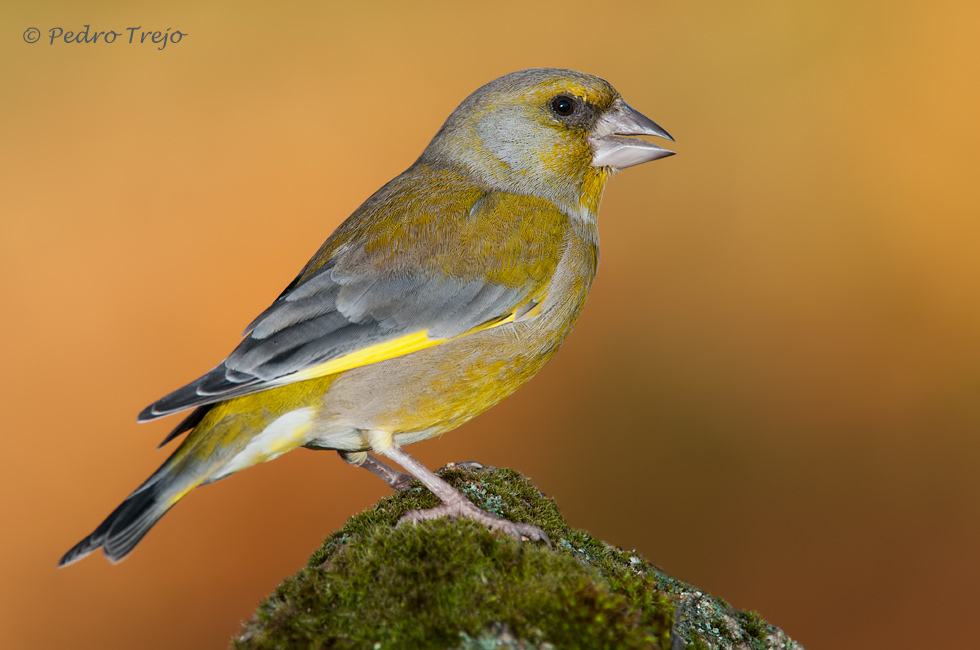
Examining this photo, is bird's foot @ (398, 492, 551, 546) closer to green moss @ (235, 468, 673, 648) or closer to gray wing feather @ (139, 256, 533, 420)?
green moss @ (235, 468, 673, 648)

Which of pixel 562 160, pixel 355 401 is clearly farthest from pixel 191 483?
pixel 562 160

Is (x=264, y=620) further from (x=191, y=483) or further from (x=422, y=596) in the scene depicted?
(x=191, y=483)

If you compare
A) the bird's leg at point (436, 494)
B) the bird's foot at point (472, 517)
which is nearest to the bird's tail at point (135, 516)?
the bird's leg at point (436, 494)

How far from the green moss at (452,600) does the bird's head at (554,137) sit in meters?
1.67

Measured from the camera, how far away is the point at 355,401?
300 cm

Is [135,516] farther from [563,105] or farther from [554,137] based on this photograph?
[563,105]

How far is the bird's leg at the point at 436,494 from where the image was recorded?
293 centimetres

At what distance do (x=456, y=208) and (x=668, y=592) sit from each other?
1691 mm

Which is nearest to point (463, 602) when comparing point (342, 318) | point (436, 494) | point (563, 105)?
point (436, 494)

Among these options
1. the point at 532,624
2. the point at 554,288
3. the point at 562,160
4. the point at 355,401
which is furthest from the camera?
the point at 562,160

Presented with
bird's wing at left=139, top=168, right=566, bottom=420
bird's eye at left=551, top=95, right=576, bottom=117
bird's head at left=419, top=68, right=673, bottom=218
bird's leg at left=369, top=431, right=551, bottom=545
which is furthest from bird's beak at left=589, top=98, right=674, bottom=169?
bird's leg at left=369, top=431, right=551, bottom=545

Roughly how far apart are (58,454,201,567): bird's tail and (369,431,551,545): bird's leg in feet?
2.23

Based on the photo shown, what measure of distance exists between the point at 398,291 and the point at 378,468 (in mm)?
1085

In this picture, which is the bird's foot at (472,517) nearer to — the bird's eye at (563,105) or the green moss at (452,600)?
the green moss at (452,600)
